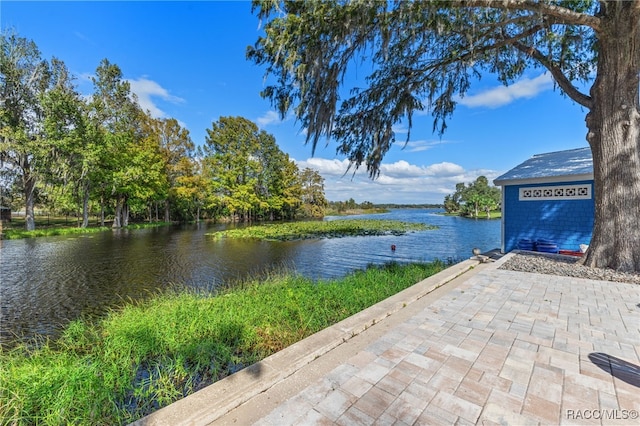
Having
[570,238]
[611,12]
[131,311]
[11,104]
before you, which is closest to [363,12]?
[611,12]

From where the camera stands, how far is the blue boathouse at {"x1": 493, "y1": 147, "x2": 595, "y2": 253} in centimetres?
666

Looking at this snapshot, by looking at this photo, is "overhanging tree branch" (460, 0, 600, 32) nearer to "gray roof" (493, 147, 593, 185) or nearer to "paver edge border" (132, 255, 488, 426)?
"gray roof" (493, 147, 593, 185)

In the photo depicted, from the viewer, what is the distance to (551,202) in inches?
281

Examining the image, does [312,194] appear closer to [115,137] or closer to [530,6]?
[115,137]

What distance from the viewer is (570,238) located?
6.89 meters

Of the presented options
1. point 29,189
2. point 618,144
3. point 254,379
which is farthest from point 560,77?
point 29,189

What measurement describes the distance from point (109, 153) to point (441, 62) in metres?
21.2

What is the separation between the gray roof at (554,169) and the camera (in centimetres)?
667

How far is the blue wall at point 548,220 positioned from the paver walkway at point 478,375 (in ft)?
14.5

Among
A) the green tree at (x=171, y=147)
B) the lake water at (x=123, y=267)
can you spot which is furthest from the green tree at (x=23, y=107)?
the green tree at (x=171, y=147)

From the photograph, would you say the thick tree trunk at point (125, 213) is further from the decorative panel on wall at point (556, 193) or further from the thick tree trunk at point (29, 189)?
the decorative panel on wall at point (556, 193)

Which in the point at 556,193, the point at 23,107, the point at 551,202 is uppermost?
the point at 23,107

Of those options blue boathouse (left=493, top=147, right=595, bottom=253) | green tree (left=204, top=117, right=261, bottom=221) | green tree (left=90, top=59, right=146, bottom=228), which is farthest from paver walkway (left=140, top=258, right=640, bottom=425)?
green tree (left=204, top=117, right=261, bottom=221)

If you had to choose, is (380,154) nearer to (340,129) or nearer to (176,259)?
(340,129)
